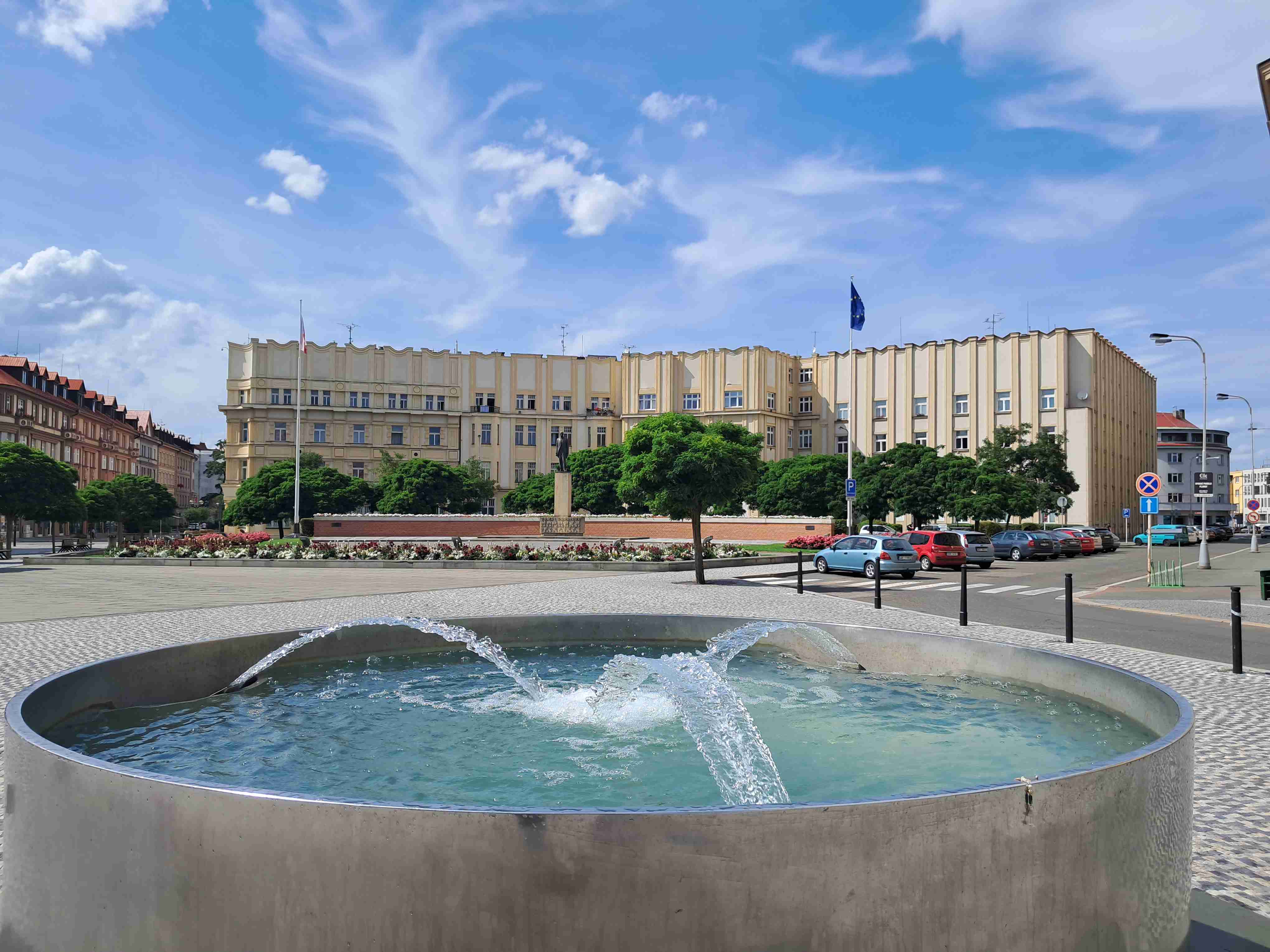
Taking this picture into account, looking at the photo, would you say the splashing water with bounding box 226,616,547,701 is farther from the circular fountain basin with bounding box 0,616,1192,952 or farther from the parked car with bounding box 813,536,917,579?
the parked car with bounding box 813,536,917,579

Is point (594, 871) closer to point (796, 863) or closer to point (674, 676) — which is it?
point (796, 863)

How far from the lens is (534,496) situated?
7312 cm

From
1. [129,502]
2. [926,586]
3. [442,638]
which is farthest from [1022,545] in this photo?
[129,502]

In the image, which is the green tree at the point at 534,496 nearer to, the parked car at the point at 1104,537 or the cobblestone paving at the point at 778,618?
the parked car at the point at 1104,537

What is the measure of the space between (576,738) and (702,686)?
70.2 inches

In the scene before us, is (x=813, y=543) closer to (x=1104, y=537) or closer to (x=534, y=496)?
(x=1104, y=537)

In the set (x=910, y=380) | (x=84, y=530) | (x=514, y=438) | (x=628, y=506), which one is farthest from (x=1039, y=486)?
(x=84, y=530)

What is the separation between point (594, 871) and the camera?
2902 millimetres

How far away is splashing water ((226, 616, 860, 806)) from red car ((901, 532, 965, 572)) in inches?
988

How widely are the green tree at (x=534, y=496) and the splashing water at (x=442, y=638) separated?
60895 millimetres

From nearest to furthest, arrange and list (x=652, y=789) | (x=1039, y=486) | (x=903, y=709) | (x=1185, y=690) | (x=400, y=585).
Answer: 1. (x=652, y=789)
2. (x=903, y=709)
3. (x=1185, y=690)
4. (x=400, y=585)
5. (x=1039, y=486)

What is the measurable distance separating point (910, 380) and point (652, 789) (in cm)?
8317

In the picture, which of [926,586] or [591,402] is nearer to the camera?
[926,586]

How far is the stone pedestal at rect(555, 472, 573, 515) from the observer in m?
50.8
